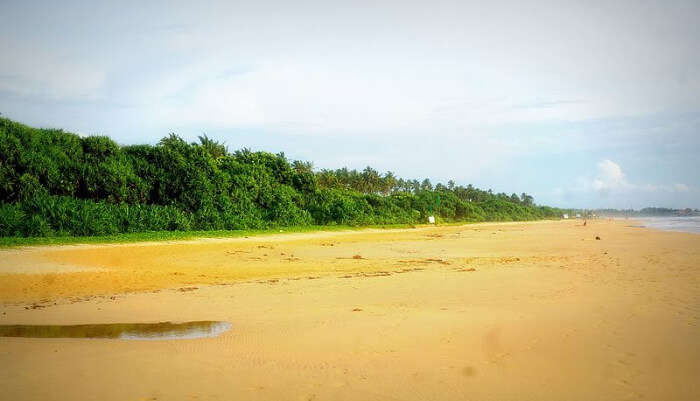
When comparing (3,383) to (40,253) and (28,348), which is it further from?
(40,253)

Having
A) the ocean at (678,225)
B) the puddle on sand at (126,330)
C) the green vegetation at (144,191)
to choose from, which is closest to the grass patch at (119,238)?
the green vegetation at (144,191)

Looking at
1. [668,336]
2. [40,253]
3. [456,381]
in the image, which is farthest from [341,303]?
[40,253]

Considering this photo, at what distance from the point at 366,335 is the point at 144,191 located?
78.9ft

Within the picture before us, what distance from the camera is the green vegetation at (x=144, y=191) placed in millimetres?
19984

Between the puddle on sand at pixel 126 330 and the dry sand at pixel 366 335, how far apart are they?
25 cm

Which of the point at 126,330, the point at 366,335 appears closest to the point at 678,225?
the point at 366,335

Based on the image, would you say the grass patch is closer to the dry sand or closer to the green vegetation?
the green vegetation

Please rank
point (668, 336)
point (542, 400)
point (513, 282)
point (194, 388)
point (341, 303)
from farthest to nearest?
point (513, 282)
point (341, 303)
point (668, 336)
point (194, 388)
point (542, 400)

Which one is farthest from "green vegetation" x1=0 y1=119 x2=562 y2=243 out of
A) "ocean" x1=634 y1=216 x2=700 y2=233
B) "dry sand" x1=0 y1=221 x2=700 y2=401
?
"ocean" x1=634 y1=216 x2=700 y2=233

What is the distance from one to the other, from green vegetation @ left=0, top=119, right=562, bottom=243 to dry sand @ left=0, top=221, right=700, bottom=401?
392 inches

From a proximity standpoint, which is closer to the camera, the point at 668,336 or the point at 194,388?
the point at 194,388

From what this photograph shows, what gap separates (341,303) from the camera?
7.50 meters

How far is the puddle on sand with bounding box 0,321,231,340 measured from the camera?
561 centimetres

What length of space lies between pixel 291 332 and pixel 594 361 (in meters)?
3.69
